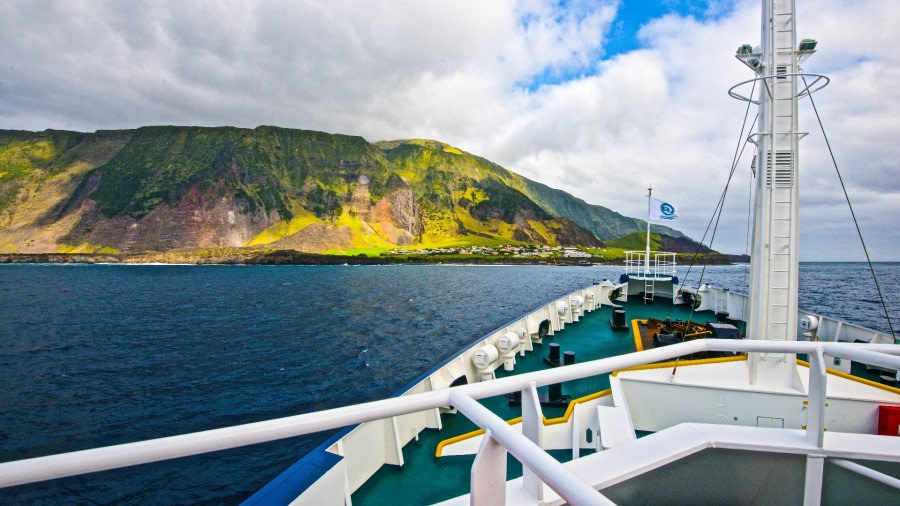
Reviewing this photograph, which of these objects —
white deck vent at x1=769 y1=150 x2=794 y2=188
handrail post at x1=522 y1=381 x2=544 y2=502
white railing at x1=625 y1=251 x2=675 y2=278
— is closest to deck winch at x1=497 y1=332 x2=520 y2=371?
white deck vent at x1=769 y1=150 x2=794 y2=188

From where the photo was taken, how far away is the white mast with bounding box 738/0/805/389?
6988mm

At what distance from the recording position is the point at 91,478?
13.3 m

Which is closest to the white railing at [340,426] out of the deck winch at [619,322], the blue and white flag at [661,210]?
the deck winch at [619,322]

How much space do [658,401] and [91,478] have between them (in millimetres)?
16652

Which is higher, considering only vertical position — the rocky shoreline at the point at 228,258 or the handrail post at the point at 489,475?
the handrail post at the point at 489,475

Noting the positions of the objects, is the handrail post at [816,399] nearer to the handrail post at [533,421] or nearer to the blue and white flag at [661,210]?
the handrail post at [533,421]

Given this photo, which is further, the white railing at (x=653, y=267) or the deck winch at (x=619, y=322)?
the white railing at (x=653, y=267)

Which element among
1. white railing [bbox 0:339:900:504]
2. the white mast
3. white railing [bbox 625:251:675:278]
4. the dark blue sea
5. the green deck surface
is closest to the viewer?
white railing [bbox 0:339:900:504]

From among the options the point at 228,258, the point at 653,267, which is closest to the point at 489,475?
the point at 653,267

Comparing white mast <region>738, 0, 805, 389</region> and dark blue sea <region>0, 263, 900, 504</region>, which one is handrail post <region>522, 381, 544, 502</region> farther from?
dark blue sea <region>0, 263, 900, 504</region>

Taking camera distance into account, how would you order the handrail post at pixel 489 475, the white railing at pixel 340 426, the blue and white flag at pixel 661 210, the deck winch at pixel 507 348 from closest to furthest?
the white railing at pixel 340 426 → the handrail post at pixel 489 475 → the deck winch at pixel 507 348 → the blue and white flag at pixel 661 210

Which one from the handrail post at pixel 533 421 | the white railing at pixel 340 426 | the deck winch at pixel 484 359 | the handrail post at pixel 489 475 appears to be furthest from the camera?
the deck winch at pixel 484 359

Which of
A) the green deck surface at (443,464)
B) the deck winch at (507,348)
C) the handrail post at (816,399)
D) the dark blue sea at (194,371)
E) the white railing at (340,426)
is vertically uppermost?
the white railing at (340,426)

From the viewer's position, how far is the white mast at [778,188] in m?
6.99
